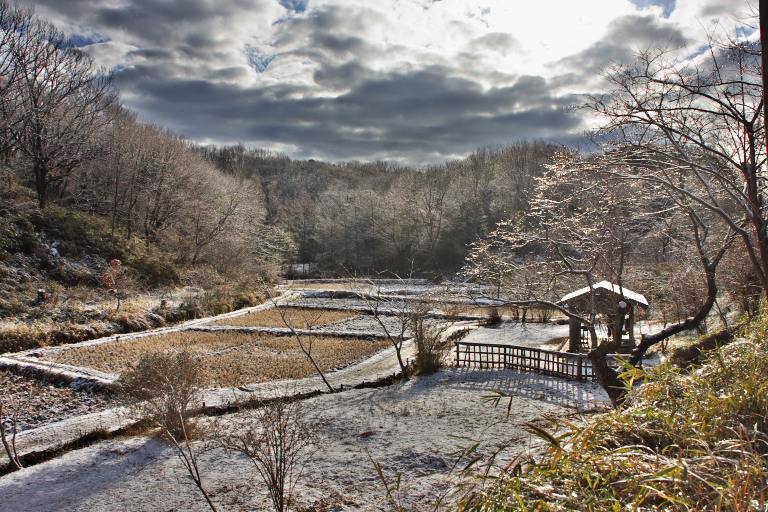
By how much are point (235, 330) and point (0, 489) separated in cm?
1249

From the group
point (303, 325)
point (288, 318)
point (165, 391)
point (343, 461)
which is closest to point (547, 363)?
point (343, 461)

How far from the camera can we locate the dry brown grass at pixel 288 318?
19.3 metres

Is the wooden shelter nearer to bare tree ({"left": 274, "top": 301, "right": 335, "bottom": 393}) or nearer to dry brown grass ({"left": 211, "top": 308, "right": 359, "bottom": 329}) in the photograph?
bare tree ({"left": 274, "top": 301, "right": 335, "bottom": 393})

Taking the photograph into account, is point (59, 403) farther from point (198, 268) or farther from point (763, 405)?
point (198, 268)

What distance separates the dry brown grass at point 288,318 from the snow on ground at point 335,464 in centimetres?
1070

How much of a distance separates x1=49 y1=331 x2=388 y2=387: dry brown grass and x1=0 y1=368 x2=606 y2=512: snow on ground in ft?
12.8

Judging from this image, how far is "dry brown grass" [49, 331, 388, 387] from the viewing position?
38.3 ft

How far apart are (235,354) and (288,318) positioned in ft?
18.9

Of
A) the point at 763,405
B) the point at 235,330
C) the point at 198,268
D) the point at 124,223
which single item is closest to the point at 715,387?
the point at 763,405

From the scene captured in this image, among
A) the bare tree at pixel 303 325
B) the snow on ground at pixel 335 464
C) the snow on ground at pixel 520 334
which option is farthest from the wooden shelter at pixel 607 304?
the bare tree at pixel 303 325

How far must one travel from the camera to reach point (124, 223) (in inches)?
1220

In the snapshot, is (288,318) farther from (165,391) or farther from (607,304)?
(607,304)

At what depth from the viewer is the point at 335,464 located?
570 centimetres

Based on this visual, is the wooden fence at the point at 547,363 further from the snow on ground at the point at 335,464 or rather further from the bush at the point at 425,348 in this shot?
the snow on ground at the point at 335,464
